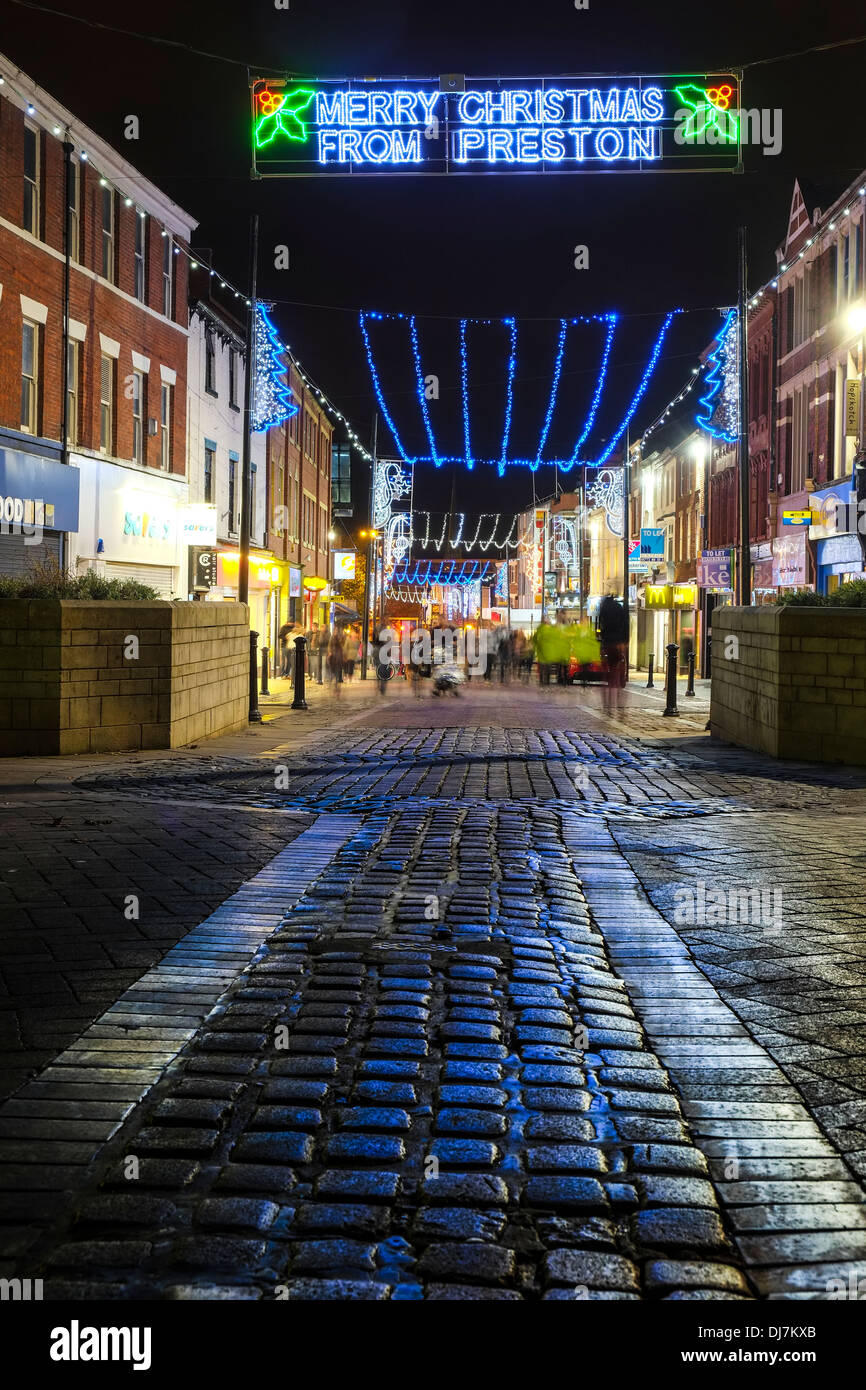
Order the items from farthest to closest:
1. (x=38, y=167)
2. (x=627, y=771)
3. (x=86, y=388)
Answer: (x=86, y=388) → (x=38, y=167) → (x=627, y=771)

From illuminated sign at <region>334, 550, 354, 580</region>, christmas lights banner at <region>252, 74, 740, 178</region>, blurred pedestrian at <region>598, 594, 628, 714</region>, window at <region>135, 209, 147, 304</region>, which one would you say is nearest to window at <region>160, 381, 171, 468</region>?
window at <region>135, 209, 147, 304</region>

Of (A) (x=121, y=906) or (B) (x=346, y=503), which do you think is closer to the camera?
(A) (x=121, y=906)

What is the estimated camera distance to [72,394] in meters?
25.7

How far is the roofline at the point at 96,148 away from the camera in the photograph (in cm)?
2245

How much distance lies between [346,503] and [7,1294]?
76874 millimetres

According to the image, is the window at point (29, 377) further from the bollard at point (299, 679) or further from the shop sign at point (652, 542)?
the shop sign at point (652, 542)

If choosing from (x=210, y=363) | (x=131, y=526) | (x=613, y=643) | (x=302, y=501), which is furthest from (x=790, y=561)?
(x=302, y=501)

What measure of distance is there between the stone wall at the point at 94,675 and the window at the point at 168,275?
18.0 metres

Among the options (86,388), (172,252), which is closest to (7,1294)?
(86,388)

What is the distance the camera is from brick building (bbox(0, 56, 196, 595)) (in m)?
23.0

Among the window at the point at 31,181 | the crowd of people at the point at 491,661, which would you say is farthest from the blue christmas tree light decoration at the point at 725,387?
the window at the point at 31,181

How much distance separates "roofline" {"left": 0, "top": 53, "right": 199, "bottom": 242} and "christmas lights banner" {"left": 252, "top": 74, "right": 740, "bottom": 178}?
7335 millimetres

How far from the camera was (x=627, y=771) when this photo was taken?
1346 cm
